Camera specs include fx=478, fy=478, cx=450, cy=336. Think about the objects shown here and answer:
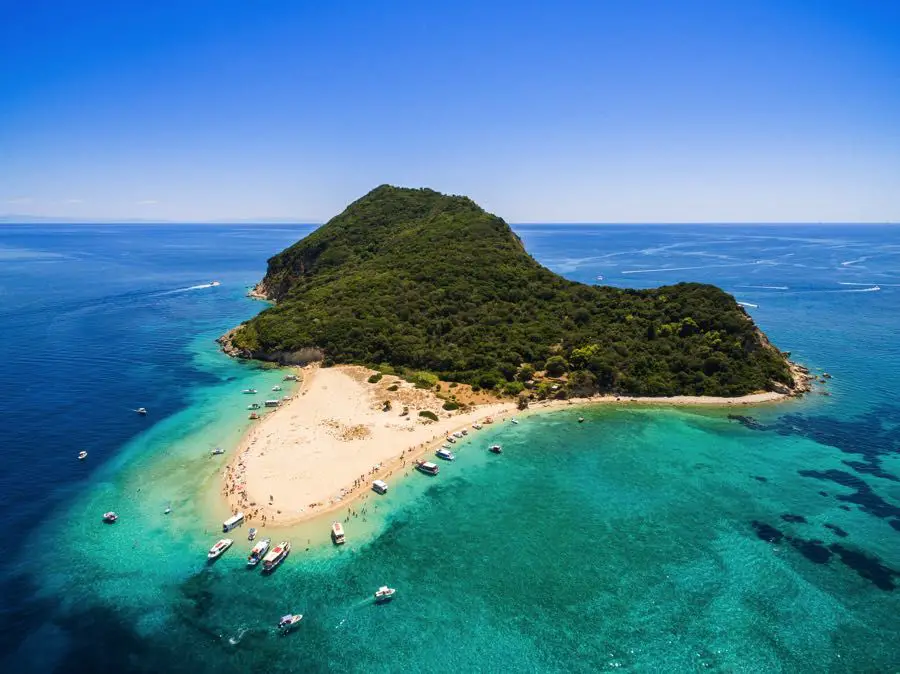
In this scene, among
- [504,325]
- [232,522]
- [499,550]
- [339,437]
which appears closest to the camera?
[499,550]

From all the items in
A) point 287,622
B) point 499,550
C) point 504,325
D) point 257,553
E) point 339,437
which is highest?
point 504,325

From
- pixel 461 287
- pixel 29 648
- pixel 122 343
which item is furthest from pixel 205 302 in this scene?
pixel 29 648

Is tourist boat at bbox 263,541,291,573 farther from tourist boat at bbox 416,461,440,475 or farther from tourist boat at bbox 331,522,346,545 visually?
tourist boat at bbox 416,461,440,475

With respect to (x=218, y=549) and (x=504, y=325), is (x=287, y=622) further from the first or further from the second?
(x=504, y=325)

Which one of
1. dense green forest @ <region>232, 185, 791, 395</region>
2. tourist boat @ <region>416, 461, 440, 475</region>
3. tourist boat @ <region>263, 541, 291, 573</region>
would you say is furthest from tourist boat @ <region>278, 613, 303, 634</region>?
dense green forest @ <region>232, 185, 791, 395</region>

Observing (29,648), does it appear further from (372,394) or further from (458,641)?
(372,394)

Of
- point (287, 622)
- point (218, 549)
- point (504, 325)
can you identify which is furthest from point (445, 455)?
point (504, 325)
